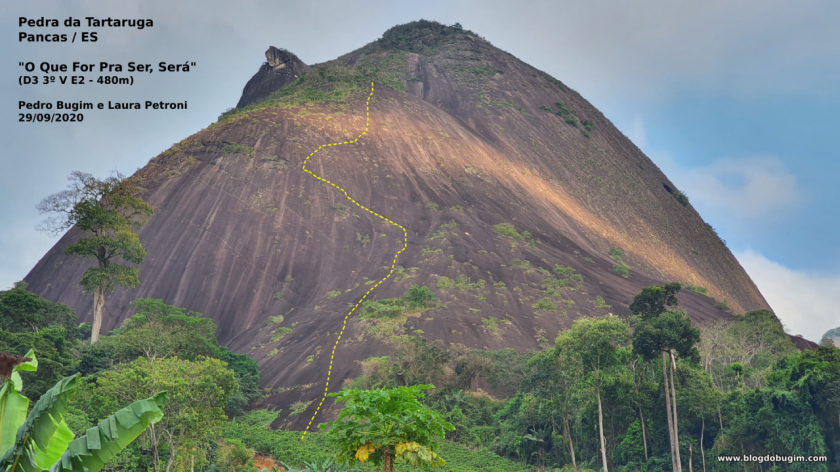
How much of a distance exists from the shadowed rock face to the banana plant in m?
29.6

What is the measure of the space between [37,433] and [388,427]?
607cm

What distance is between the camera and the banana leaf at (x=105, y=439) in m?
6.64

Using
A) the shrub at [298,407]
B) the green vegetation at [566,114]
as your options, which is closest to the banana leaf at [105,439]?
the shrub at [298,407]

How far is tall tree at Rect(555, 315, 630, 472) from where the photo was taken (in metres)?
28.5

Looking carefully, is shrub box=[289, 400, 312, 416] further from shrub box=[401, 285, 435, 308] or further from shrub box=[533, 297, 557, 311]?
shrub box=[533, 297, 557, 311]

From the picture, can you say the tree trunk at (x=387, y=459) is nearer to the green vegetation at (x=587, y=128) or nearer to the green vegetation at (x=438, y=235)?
the green vegetation at (x=438, y=235)

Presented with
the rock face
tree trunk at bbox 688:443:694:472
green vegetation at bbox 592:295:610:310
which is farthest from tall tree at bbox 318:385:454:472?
the rock face

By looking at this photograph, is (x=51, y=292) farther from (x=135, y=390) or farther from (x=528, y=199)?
(x=528, y=199)

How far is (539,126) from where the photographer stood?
9375 centimetres

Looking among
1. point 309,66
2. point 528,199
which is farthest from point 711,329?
point 309,66

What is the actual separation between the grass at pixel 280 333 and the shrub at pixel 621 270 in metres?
31.0

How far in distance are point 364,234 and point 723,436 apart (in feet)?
123

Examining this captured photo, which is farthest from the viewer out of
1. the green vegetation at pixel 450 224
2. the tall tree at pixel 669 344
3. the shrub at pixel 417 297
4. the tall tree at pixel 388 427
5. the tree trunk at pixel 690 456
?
the green vegetation at pixel 450 224
